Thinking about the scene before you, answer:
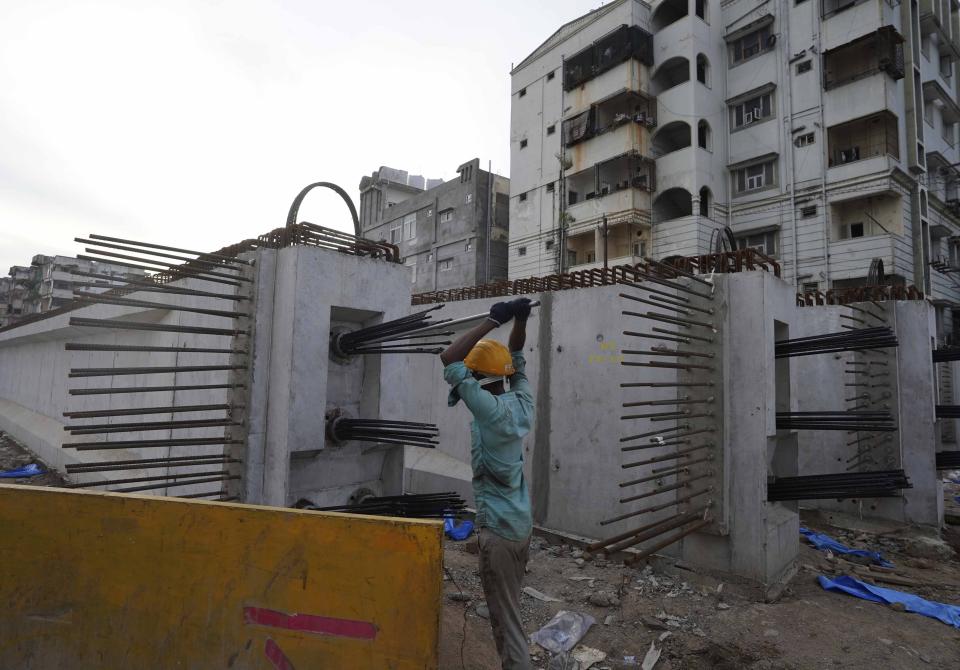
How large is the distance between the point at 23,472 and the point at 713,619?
48.6 ft

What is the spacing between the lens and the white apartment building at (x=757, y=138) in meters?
18.5

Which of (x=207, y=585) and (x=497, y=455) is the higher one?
(x=497, y=455)

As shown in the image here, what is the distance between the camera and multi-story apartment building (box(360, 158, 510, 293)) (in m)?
28.7

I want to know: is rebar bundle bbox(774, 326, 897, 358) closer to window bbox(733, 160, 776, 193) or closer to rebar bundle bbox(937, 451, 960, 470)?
rebar bundle bbox(937, 451, 960, 470)

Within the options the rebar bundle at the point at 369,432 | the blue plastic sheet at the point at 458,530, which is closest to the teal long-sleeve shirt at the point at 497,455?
the rebar bundle at the point at 369,432

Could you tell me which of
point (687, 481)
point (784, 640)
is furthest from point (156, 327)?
point (784, 640)

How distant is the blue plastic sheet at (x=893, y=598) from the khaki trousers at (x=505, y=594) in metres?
4.76

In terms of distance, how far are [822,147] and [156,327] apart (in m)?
22.8

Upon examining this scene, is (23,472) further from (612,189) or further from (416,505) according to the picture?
(612,189)

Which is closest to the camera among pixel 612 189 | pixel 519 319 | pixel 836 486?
pixel 519 319

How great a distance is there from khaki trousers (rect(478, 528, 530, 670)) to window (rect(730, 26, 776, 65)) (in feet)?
81.1

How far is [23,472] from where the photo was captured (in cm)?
1209

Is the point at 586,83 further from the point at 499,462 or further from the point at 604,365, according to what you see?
the point at 499,462

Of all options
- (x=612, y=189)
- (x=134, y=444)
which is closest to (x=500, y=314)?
(x=134, y=444)
